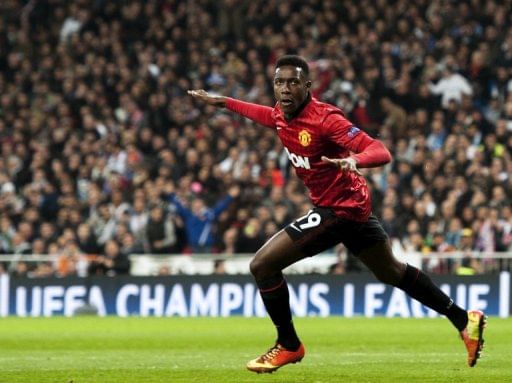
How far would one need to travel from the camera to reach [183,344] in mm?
14219

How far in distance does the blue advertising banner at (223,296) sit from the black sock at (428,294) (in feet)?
34.3

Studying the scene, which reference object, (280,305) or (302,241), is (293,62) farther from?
(280,305)

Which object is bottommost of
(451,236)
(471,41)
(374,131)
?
(451,236)

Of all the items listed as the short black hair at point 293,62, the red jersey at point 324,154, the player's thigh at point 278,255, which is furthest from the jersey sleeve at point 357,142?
the player's thigh at point 278,255

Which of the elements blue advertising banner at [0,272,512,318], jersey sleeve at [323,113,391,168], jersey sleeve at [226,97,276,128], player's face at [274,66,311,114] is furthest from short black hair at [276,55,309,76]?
blue advertising banner at [0,272,512,318]

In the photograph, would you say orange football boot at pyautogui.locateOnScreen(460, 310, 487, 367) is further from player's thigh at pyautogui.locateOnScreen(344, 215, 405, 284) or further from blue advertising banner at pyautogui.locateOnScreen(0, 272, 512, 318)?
blue advertising banner at pyautogui.locateOnScreen(0, 272, 512, 318)

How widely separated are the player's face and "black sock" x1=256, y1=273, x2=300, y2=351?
4.46 ft

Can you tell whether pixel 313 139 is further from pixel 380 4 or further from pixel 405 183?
pixel 380 4

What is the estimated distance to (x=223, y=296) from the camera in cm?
2217

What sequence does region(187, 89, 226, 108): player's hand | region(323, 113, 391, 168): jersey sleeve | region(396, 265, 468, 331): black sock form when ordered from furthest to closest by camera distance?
region(187, 89, 226, 108): player's hand → region(396, 265, 468, 331): black sock → region(323, 113, 391, 168): jersey sleeve

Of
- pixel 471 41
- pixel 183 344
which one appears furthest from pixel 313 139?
pixel 471 41

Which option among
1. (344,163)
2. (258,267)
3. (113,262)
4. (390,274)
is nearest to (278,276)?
(258,267)

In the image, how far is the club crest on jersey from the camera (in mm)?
9562

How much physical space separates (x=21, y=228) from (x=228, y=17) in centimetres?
703
